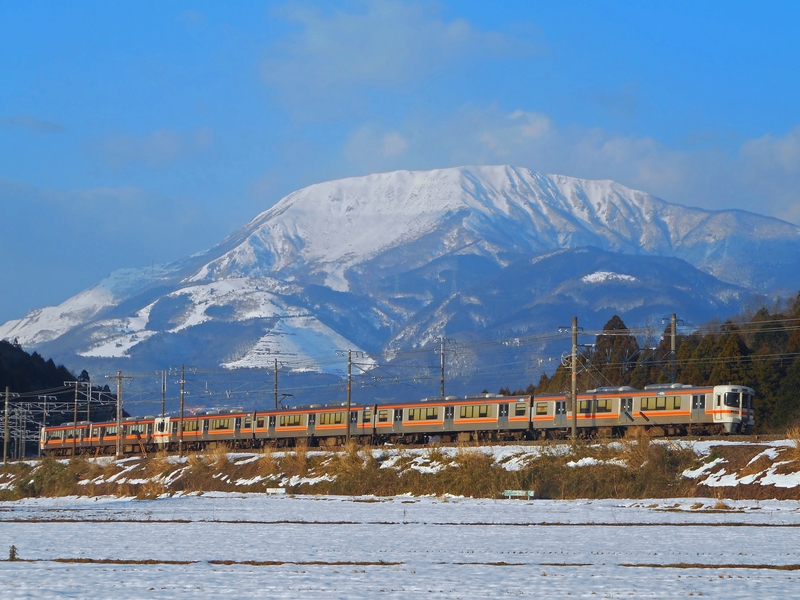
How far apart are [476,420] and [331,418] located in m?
13.1

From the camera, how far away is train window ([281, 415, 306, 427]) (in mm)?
79688

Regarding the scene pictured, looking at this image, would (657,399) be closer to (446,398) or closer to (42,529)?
(446,398)

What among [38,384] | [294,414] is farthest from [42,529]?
[38,384]

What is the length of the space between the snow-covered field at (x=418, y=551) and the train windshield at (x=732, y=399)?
759 inches

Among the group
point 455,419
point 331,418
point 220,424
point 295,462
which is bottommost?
point 295,462

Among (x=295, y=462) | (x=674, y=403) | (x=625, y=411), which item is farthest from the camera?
(x=625, y=411)

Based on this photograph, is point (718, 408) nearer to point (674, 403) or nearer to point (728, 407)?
point (728, 407)

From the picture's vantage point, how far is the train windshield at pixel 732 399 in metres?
59.4

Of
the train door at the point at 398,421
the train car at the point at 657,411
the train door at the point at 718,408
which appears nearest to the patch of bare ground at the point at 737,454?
the train car at the point at 657,411

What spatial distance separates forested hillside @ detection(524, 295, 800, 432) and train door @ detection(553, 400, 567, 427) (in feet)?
9.09

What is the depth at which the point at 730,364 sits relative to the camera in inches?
3346

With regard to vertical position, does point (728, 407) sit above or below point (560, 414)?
above

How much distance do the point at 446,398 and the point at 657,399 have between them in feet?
52.5

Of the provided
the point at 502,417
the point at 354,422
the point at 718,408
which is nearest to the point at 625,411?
the point at 718,408
